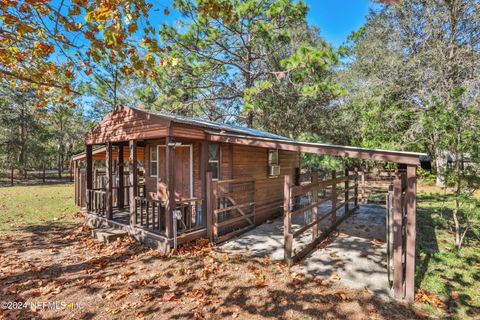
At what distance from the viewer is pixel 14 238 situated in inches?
275

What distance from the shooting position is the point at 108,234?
662cm

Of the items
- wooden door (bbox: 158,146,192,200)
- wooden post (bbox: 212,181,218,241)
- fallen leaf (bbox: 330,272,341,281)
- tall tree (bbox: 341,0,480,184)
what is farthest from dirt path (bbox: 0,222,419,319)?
tall tree (bbox: 341,0,480,184)

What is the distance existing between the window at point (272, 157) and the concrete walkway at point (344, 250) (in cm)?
215

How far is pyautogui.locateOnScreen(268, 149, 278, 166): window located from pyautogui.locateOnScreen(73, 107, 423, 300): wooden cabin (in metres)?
0.03

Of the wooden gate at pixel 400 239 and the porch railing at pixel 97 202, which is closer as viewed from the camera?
the wooden gate at pixel 400 239

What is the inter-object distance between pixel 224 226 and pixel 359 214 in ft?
18.6

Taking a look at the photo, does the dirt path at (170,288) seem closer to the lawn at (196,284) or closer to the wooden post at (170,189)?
the lawn at (196,284)

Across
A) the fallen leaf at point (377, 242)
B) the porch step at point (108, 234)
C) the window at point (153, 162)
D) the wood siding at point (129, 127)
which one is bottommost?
the fallen leaf at point (377, 242)

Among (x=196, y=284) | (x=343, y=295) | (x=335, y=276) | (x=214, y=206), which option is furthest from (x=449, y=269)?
(x=214, y=206)

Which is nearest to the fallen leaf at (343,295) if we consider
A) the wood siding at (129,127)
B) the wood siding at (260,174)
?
the wood siding at (260,174)

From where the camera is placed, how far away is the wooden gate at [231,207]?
653 centimetres

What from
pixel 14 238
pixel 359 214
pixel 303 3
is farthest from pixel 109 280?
pixel 303 3

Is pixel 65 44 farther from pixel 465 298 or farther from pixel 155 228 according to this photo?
pixel 465 298

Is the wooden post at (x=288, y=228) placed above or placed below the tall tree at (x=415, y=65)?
below
